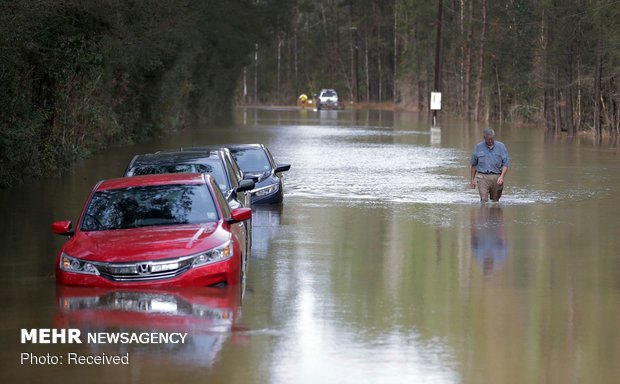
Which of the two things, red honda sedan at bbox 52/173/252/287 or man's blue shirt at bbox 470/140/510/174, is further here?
man's blue shirt at bbox 470/140/510/174

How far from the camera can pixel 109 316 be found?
11.7 metres

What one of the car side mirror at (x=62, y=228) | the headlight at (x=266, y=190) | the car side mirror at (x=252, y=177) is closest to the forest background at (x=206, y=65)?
the car side mirror at (x=252, y=177)

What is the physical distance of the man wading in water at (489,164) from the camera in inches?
927

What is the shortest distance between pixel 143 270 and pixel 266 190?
36.3 ft

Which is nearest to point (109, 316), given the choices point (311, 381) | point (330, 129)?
point (311, 381)

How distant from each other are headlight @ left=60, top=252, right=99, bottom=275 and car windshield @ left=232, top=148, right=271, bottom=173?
12.0 metres

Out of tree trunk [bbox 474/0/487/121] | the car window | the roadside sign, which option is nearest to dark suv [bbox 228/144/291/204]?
the car window

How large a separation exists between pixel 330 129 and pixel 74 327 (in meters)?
56.3

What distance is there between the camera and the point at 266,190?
23750 millimetres

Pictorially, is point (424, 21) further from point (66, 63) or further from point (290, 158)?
point (66, 63)

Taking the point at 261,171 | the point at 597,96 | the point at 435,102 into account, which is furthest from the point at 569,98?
the point at 261,171

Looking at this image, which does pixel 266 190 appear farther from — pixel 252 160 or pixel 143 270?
pixel 143 270

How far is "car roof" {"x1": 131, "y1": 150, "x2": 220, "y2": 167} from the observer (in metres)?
18.1

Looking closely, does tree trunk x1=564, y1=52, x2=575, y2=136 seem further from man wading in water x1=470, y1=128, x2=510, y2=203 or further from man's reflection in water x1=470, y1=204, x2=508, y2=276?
man's reflection in water x1=470, y1=204, x2=508, y2=276
